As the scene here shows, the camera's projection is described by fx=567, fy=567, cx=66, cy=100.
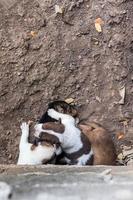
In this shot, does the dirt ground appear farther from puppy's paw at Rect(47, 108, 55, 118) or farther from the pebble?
the pebble

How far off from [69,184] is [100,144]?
1473 millimetres

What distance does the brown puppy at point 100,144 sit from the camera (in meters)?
5.20

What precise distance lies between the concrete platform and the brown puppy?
3.65 feet

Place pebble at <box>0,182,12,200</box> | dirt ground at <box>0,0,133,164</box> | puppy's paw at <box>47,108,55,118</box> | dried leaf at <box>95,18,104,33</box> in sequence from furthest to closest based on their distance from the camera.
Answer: dried leaf at <box>95,18,104,33</box> → dirt ground at <box>0,0,133,164</box> → puppy's paw at <box>47,108,55,118</box> → pebble at <box>0,182,12,200</box>

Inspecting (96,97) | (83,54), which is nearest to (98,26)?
(83,54)

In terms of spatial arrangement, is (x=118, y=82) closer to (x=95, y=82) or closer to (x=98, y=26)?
(x=95, y=82)

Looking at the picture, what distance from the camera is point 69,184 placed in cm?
379

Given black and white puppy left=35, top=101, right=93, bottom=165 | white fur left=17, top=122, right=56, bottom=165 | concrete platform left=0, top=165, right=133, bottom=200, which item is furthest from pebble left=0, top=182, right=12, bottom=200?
black and white puppy left=35, top=101, right=93, bottom=165

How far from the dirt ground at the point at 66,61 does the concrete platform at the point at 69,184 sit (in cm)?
153

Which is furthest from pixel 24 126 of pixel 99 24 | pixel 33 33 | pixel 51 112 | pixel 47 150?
pixel 99 24

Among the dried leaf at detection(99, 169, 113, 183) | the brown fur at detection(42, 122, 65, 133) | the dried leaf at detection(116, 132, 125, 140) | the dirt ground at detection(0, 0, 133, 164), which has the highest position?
the dirt ground at detection(0, 0, 133, 164)

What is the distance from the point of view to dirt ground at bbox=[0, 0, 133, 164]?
5.50 m

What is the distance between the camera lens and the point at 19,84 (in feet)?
18.0

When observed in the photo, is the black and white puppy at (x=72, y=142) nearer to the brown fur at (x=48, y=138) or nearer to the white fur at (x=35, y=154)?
the brown fur at (x=48, y=138)
